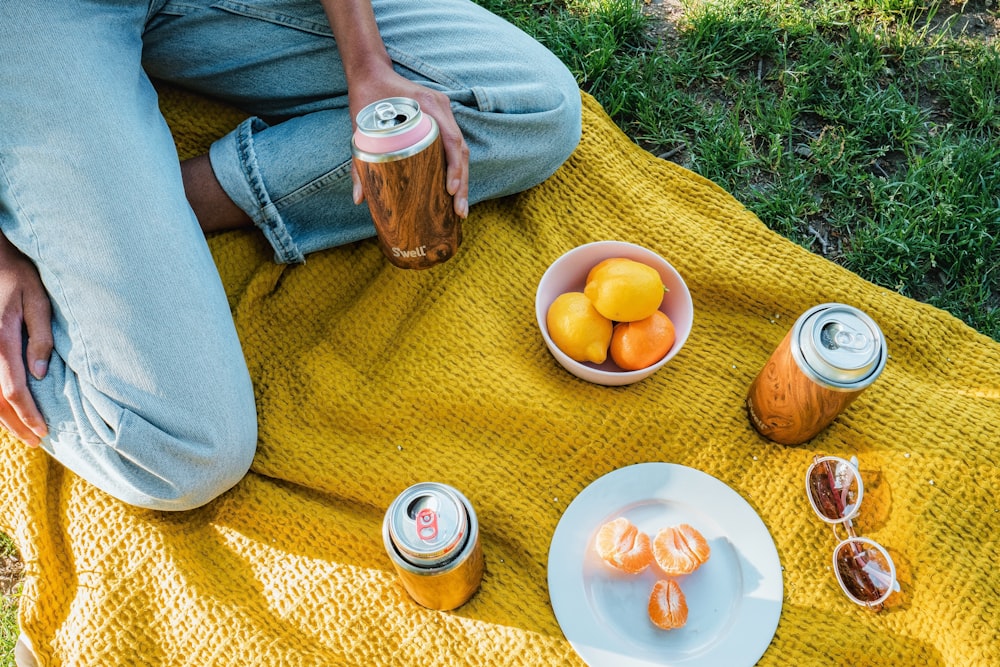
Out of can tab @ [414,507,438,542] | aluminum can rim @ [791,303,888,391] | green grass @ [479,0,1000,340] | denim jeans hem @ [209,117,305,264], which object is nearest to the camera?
can tab @ [414,507,438,542]

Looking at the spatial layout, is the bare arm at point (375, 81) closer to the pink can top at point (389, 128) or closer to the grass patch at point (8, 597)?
the pink can top at point (389, 128)

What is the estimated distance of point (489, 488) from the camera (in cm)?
131

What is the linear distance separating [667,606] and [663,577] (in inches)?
2.2

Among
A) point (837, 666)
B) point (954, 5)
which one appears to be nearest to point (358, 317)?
point (837, 666)

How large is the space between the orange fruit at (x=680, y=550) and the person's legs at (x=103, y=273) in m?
0.73

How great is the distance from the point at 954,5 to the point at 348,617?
Answer: 2075 mm

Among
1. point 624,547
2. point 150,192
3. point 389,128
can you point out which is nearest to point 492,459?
point 624,547

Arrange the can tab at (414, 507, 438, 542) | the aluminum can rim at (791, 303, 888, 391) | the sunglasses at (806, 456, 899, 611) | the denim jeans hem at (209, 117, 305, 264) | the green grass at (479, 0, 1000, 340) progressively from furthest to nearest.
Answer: the green grass at (479, 0, 1000, 340)
the denim jeans hem at (209, 117, 305, 264)
the sunglasses at (806, 456, 899, 611)
the aluminum can rim at (791, 303, 888, 391)
the can tab at (414, 507, 438, 542)

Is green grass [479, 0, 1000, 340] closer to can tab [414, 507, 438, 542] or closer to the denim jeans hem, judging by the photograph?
the denim jeans hem

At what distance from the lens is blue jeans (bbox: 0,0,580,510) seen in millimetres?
1158

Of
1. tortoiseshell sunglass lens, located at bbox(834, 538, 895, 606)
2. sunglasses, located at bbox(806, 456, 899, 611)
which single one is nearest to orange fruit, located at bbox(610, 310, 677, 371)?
sunglasses, located at bbox(806, 456, 899, 611)

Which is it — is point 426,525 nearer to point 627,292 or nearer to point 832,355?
point 627,292

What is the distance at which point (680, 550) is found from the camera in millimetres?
1204

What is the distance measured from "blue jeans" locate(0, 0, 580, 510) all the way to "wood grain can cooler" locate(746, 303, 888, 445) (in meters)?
0.64
